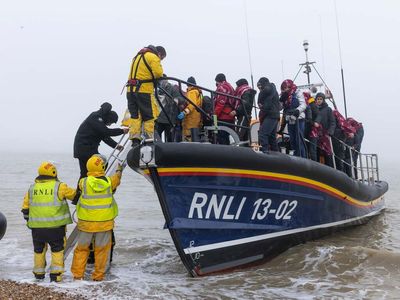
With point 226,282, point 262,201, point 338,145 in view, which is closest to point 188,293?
point 226,282

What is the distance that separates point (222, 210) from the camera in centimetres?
551

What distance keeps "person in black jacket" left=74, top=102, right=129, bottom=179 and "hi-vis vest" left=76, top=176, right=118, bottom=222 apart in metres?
1.11

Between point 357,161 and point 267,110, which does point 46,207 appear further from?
point 357,161

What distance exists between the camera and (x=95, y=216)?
206 inches

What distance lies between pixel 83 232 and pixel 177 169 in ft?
4.22

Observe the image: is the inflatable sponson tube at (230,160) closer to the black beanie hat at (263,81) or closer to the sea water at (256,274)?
the black beanie hat at (263,81)

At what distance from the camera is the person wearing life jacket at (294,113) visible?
679cm

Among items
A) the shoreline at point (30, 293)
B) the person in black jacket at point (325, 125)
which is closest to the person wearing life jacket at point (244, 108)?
the person in black jacket at point (325, 125)

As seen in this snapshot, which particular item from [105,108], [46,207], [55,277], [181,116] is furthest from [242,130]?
[55,277]

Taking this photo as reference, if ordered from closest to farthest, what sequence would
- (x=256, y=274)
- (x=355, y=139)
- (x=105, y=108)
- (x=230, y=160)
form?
(x=230, y=160) → (x=256, y=274) → (x=105, y=108) → (x=355, y=139)

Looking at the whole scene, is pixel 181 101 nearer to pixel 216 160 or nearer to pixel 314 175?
pixel 216 160

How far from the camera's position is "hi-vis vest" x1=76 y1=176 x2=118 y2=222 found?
17.1ft

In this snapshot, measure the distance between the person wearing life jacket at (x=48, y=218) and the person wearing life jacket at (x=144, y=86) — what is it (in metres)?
1.08

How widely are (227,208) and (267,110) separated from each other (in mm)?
1526
